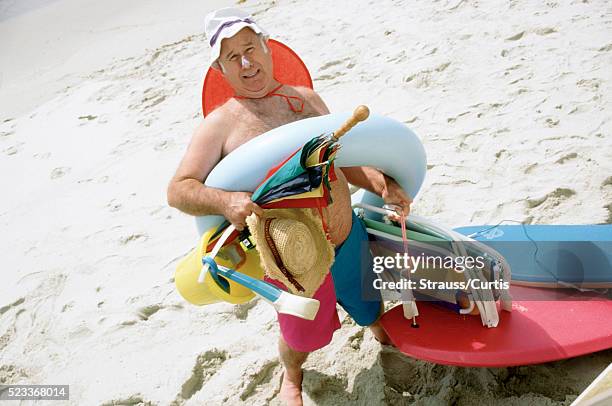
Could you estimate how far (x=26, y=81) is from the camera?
6.37m

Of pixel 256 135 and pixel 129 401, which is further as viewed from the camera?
pixel 129 401

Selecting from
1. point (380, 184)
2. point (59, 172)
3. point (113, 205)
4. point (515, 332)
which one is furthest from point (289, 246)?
point (59, 172)

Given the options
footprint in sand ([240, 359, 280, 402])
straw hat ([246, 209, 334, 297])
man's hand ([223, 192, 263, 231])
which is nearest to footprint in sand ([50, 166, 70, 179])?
footprint in sand ([240, 359, 280, 402])

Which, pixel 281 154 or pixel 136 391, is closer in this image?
pixel 281 154

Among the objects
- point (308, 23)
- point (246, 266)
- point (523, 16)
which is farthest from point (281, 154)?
point (308, 23)

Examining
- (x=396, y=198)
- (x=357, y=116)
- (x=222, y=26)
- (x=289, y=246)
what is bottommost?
(x=396, y=198)

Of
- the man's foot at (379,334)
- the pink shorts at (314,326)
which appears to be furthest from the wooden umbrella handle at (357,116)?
the man's foot at (379,334)

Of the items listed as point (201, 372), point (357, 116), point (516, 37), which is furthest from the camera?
point (516, 37)

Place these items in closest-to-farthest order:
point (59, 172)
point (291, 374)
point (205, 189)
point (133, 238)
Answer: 1. point (205, 189)
2. point (291, 374)
3. point (133, 238)
4. point (59, 172)

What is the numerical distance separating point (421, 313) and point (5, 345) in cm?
184

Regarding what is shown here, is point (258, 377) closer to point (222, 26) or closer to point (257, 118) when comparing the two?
point (257, 118)

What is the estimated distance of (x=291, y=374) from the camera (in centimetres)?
209

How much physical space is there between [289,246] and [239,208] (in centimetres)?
18

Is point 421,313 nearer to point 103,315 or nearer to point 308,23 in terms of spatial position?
point 103,315
